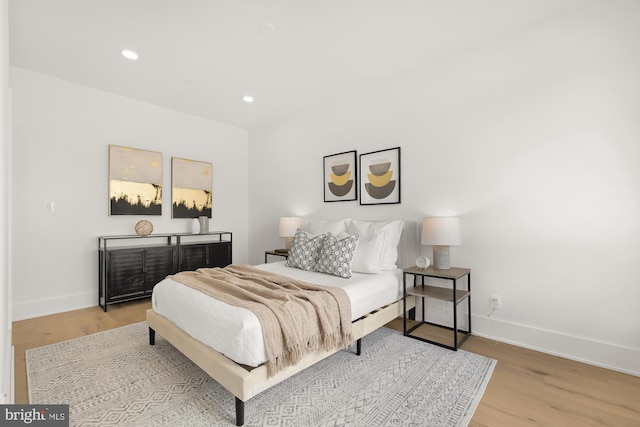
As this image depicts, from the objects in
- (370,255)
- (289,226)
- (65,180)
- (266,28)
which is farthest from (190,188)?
(370,255)

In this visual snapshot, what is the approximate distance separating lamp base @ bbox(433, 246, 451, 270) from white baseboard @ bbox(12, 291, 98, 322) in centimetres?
413

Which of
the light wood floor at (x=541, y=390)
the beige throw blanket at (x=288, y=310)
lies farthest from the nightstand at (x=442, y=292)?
the beige throw blanket at (x=288, y=310)

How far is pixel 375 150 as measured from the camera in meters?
3.70

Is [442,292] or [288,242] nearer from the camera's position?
[442,292]

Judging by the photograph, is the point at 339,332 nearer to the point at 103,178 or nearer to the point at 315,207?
the point at 315,207

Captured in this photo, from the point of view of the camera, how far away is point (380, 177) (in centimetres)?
363

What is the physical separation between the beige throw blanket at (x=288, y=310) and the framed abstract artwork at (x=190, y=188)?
222cm

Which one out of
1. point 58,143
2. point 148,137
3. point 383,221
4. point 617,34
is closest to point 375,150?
point 383,221

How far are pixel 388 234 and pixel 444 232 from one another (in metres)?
0.58

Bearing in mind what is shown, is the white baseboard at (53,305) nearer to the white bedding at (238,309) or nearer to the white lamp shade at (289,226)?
the white bedding at (238,309)

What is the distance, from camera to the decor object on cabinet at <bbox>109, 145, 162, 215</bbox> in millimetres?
3936

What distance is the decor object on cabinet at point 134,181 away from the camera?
12.9ft

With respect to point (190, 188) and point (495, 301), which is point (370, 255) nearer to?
point (495, 301)

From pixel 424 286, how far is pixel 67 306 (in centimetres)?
417
